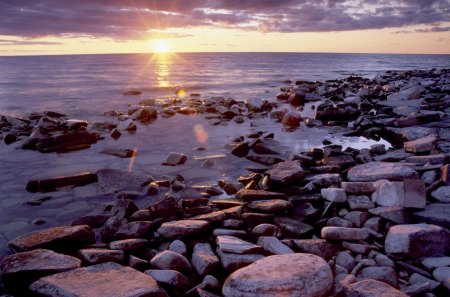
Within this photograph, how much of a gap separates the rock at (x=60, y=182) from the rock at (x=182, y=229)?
2592mm

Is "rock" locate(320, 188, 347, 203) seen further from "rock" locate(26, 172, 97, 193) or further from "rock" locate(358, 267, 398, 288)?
"rock" locate(26, 172, 97, 193)

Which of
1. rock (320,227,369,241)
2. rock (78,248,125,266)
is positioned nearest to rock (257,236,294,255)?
rock (320,227,369,241)

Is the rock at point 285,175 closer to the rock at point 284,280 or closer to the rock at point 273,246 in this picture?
the rock at point 273,246

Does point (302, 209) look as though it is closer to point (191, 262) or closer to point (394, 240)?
point (394, 240)

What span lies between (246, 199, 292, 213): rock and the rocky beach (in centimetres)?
1

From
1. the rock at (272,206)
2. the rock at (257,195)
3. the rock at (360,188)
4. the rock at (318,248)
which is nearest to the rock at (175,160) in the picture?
the rock at (257,195)

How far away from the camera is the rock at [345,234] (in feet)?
12.5

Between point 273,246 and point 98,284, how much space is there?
5.37 feet

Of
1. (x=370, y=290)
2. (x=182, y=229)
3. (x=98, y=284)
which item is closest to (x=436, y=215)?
(x=370, y=290)

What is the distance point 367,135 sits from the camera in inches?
369

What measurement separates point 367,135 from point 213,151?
Result: 4131 mm

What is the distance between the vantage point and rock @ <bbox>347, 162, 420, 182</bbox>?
5000 millimetres

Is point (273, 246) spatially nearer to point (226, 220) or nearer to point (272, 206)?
point (226, 220)

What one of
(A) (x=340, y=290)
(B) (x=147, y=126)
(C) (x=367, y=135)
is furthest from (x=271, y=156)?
(B) (x=147, y=126)
